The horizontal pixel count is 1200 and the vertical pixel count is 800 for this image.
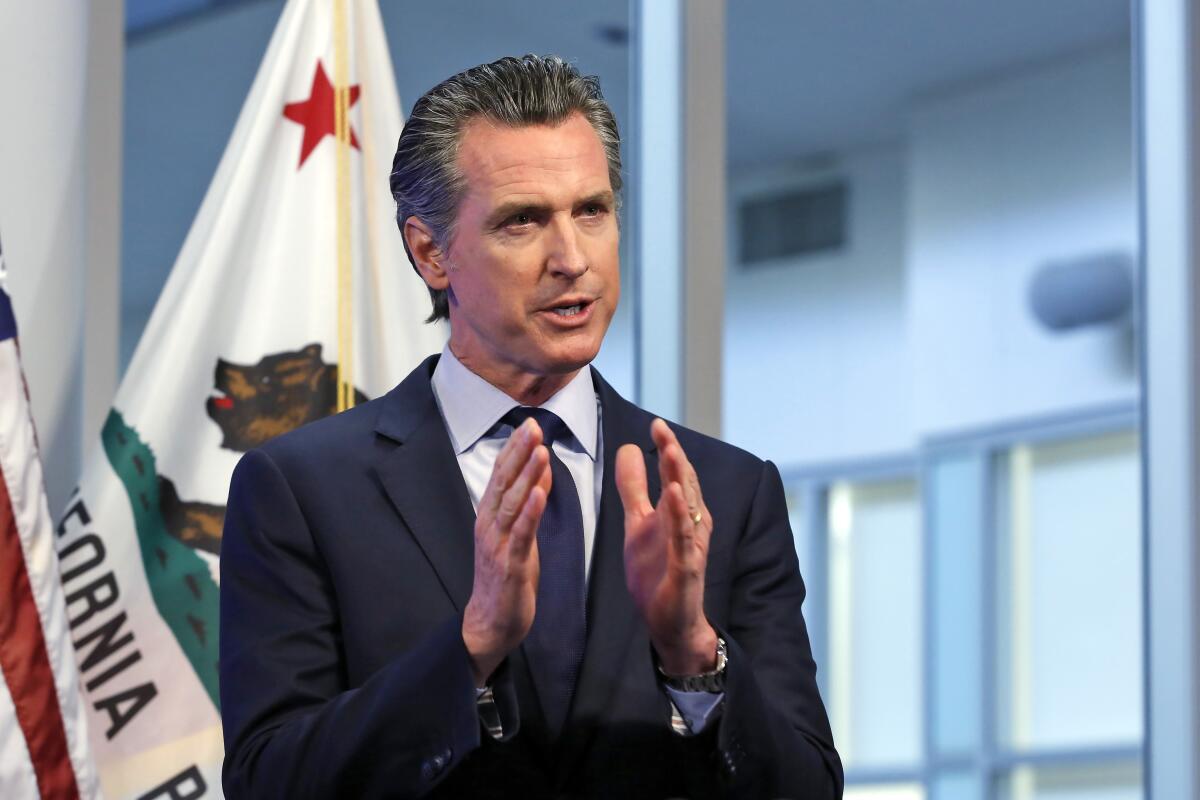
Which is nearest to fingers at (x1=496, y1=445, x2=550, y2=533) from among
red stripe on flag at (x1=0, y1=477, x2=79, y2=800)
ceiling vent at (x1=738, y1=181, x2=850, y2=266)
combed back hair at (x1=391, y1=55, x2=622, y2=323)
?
combed back hair at (x1=391, y1=55, x2=622, y2=323)

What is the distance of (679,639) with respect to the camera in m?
1.73

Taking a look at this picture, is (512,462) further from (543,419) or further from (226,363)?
(226,363)

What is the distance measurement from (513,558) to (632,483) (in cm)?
15

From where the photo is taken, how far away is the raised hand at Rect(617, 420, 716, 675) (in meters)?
1.69

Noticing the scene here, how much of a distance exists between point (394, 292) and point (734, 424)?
295 inches

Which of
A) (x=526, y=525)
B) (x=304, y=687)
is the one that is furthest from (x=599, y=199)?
(x=304, y=687)

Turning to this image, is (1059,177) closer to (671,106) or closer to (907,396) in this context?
(907,396)

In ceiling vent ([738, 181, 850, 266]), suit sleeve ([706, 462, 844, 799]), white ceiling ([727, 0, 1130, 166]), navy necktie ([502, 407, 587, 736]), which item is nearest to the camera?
suit sleeve ([706, 462, 844, 799])

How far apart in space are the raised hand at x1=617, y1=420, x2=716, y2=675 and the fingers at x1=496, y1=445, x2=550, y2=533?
113mm

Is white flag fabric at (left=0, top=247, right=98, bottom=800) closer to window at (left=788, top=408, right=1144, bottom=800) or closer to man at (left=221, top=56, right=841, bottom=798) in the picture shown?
man at (left=221, top=56, right=841, bottom=798)

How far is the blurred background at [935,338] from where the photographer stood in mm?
7762

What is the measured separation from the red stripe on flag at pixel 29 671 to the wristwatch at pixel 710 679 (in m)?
1.10

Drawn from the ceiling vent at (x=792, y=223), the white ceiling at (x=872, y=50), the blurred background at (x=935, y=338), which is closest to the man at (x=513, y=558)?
the blurred background at (x=935, y=338)

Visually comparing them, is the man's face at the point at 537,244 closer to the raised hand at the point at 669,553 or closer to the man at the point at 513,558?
the man at the point at 513,558
